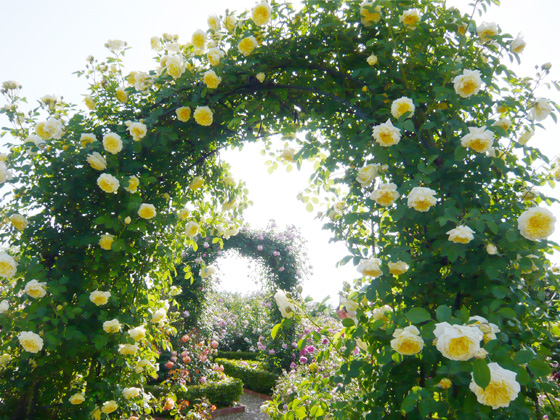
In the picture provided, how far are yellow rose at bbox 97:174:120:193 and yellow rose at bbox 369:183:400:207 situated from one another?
1.24 metres

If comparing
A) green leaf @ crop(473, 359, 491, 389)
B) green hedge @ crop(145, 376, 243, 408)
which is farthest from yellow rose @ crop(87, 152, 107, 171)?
green hedge @ crop(145, 376, 243, 408)

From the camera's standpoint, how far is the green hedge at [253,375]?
6.74 m

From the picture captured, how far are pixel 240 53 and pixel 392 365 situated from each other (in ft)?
5.59

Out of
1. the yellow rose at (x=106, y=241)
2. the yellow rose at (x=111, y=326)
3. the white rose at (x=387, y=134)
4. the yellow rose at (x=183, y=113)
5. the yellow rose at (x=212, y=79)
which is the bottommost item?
the yellow rose at (x=111, y=326)

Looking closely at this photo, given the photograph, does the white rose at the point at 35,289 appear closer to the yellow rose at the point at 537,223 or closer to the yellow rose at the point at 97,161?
the yellow rose at the point at 97,161

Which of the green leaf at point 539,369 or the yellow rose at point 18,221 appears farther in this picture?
the yellow rose at point 18,221

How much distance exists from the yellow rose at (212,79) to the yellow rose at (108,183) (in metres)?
0.68

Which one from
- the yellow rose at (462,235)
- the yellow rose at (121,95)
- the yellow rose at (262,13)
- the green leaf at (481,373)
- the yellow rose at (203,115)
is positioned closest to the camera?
the green leaf at (481,373)

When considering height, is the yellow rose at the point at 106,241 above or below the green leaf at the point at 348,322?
above

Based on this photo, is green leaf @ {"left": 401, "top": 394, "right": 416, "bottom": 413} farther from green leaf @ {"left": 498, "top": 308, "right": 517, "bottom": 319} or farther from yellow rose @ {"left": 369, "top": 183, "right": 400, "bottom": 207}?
yellow rose @ {"left": 369, "top": 183, "right": 400, "bottom": 207}

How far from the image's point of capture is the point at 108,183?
1.88m

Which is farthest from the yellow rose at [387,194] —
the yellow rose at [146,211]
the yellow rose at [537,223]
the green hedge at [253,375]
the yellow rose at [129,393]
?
the green hedge at [253,375]

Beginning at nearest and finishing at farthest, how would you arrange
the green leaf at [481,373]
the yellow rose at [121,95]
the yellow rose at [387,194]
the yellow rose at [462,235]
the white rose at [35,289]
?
the green leaf at [481,373] < the yellow rose at [462,235] < the yellow rose at [387,194] < the white rose at [35,289] < the yellow rose at [121,95]

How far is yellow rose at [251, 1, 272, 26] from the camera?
6.11 feet
